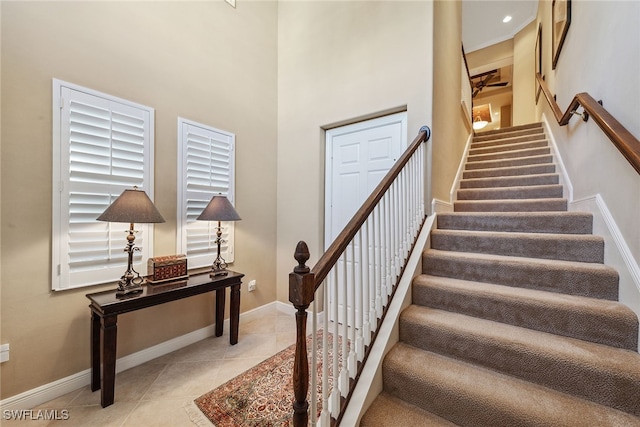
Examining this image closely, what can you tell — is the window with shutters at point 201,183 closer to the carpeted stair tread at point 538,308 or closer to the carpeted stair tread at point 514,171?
the carpeted stair tread at point 538,308

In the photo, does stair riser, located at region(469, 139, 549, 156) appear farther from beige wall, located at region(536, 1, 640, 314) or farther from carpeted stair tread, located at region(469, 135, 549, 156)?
beige wall, located at region(536, 1, 640, 314)

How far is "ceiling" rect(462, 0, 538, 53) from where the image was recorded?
16.2ft

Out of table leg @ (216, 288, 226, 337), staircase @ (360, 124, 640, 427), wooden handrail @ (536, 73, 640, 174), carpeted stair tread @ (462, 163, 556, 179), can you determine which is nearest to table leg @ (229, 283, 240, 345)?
table leg @ (216, 288, 226, 337)

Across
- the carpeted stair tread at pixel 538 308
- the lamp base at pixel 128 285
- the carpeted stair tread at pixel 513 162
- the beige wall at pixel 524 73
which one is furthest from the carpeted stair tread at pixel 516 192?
the beige wall at pixel 524 73

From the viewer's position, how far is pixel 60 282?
1772 millimetres

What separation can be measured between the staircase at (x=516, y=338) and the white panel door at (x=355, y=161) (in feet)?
3.26

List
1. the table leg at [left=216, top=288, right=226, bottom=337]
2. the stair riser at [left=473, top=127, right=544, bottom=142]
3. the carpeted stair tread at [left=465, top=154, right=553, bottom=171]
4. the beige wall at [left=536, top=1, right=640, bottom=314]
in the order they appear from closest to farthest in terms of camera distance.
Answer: the beige wall at [left=536, top=1, right=640, bottom=314]
the table leg at [left=216, top=288, right=226, bottom=337]
the carpeted stair tread at [left=465, top=154, right=553, bottom=171]
the stair riser at [left=473, top=127, right=544, bottom=142]

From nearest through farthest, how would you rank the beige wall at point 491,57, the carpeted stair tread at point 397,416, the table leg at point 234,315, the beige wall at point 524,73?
the carpeted stair tread at point 397,416 < the table leg at point 234,315 < the beige wall at point 524,73 < the beige wall at point 491,57

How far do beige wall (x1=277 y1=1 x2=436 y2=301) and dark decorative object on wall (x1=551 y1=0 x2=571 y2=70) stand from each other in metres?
1.62

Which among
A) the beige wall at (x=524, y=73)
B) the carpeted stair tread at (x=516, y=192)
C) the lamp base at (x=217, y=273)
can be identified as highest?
the beige wall at (x=524, y=73)

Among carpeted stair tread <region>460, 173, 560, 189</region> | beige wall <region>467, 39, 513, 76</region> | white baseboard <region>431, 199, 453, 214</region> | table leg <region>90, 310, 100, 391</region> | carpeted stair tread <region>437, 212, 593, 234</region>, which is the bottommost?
table leg <region>90, 310, 100, 391</region>

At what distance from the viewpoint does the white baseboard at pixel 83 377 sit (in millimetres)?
1636

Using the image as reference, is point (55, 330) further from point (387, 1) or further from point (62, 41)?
point (387, 1)

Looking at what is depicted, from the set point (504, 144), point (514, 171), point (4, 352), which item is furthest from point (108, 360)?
point (504, 144)
